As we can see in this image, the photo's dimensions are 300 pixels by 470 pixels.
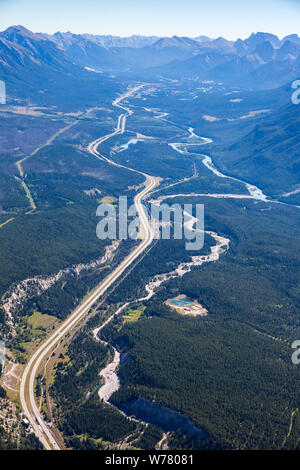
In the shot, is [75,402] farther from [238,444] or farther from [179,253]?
[179,253]

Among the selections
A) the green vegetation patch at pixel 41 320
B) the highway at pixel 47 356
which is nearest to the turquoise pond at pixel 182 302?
the highway at pixel 47 356

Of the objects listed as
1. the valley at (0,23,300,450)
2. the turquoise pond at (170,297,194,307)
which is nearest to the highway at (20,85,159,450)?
the valley at (0,23,300,450)

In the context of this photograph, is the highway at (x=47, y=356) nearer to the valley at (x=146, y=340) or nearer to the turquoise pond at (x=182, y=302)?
the valley at (x=146, y=340)

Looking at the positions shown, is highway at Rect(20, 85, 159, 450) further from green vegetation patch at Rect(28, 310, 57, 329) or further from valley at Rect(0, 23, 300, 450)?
green vegetation patch at Rect(28, 310, 57, 329)

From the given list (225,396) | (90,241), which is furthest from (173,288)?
(225,396)

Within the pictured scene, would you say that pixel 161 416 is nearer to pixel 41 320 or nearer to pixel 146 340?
pixel 146 340
